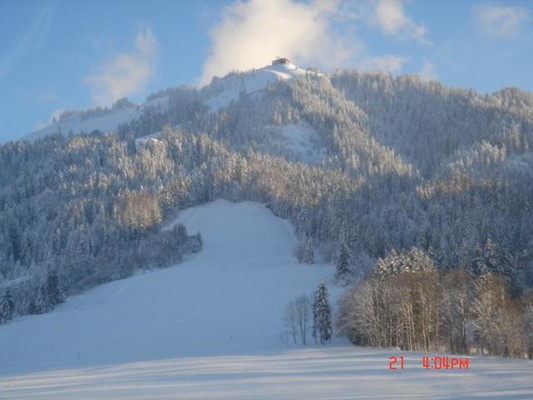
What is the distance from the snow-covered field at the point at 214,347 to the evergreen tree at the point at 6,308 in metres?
3.25

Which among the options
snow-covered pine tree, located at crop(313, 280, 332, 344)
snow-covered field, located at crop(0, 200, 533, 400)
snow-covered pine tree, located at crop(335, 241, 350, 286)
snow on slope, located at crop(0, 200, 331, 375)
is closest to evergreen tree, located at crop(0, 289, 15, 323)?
snow on slope, located at crop(0, 200, 331, 375)

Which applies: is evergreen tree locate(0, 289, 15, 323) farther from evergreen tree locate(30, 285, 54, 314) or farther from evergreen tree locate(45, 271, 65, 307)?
evergreen tree locate(45, 271, 65, 307)

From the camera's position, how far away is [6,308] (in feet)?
313

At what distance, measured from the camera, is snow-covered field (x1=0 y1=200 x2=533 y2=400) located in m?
33.1

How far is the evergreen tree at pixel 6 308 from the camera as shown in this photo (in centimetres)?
9447

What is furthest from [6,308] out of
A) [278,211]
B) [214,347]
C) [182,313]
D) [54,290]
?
[278,211]

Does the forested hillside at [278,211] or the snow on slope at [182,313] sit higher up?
the forested hillside at [278,211]

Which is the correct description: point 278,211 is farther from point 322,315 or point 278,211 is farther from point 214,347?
point 214,347

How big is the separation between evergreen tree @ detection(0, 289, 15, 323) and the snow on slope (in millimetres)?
2462

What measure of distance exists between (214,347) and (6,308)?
50.6m

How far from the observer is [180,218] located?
15188 centimetres

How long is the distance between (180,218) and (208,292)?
54650 millimetres

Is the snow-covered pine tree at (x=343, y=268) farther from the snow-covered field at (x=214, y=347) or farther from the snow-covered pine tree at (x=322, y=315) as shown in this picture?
the snow-covered pine tree at (x=322, y=315)

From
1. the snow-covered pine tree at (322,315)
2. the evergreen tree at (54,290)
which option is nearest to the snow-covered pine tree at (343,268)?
the snow-covered pine tree at (322,315)
